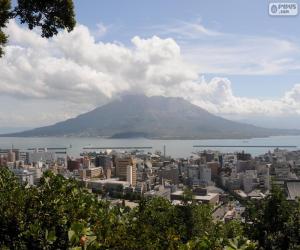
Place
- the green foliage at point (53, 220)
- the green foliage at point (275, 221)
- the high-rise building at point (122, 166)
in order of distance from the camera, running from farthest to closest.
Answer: the high-rise building at point (122, 166) → the green foliage at point (275, 221) → the green foliage at point (53, 220)

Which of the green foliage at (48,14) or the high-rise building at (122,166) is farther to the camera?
the high-rise building at (122,166)

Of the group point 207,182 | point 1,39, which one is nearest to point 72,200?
point 1,39

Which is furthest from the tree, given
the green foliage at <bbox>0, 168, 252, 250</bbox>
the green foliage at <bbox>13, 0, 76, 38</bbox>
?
the green foliage at <bbox>0, 168, 252, 250</bbox>

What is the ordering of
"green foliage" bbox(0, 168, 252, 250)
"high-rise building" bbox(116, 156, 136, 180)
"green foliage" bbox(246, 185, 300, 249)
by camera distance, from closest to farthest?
"green foliage" bbox(0, 168, 252, 250) < "green foliage" bbox(246, 185, 300, 249) < "high-rise building" bbox(116, 156, 136, 180)

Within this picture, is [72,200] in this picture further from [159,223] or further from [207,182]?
[207,182]

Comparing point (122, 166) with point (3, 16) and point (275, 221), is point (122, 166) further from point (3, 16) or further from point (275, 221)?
point (3, 16)

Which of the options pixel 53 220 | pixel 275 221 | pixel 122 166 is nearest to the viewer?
pixel 53 220

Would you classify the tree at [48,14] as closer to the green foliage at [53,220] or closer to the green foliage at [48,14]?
the green foliage at [48,14]

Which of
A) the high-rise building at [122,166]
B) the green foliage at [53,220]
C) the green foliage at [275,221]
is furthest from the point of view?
the high-rise building at [122,166]

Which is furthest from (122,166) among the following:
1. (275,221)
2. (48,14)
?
(48,14)

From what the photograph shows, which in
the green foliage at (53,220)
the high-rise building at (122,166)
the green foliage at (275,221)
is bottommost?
the high-rise building at (122,166)

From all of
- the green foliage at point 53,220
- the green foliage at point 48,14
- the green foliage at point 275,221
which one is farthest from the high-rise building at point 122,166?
the green foliage at point 48,14

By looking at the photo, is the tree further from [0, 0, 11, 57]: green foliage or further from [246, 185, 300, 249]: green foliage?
[246, 185, 300, 249]: green foliage

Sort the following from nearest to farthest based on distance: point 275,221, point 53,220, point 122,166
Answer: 1. point 53,220
2. point 275,221
3. point 122,166
